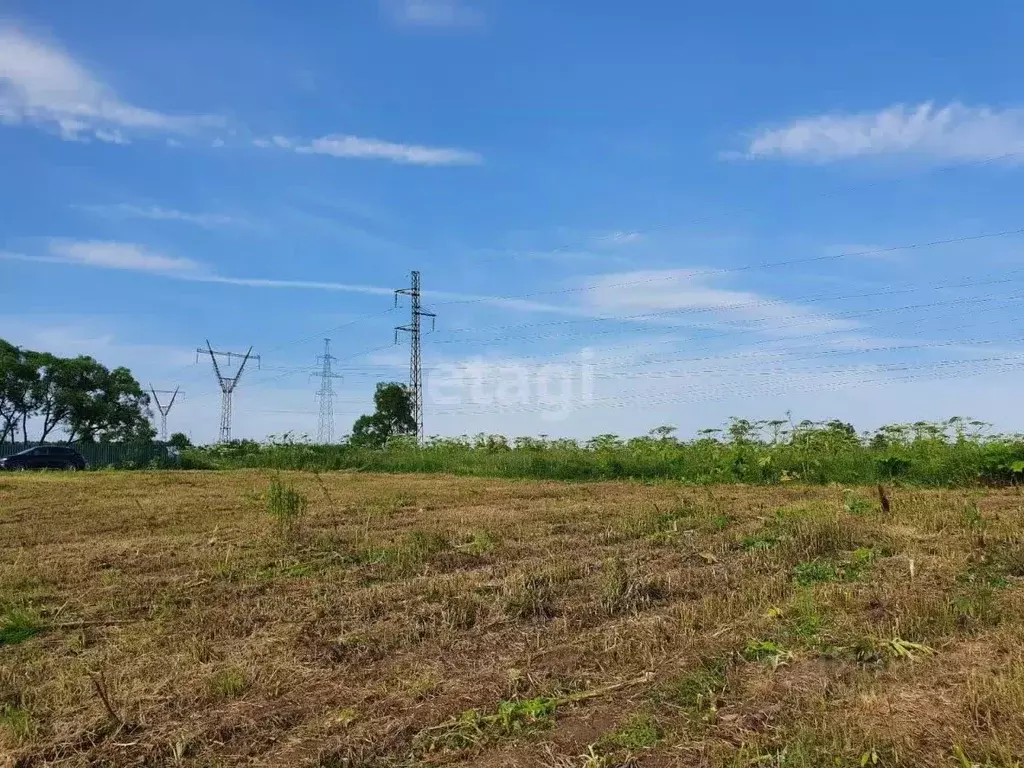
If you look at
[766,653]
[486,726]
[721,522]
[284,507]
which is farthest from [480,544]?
[486,726]

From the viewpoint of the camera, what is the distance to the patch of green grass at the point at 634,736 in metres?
3.45

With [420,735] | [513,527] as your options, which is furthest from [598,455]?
[420,735]

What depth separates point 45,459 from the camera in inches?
1382

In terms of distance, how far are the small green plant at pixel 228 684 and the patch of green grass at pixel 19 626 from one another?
1.99m

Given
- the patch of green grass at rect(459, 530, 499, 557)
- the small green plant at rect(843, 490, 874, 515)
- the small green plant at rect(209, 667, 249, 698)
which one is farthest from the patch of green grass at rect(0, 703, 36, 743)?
the small green plant at rect(843, 490, 874, 515)

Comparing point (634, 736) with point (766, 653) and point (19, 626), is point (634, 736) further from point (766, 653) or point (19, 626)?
point (19, 626)

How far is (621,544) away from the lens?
8883 mm

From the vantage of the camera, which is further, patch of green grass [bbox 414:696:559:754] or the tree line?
the tree line

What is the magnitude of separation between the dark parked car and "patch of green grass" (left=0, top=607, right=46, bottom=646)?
3344cm

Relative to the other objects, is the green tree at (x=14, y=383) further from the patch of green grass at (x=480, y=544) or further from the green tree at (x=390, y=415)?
the patch of green grass at (x=480, y=544)

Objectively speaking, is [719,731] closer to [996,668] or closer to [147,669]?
[996,668]

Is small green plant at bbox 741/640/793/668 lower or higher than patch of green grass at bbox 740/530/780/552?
lower

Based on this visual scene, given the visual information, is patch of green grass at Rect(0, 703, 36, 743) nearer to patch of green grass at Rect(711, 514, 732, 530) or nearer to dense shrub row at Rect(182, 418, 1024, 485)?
patch of green grass at Rect(711, 514, 732, 530)

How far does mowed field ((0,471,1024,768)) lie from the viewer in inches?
138
